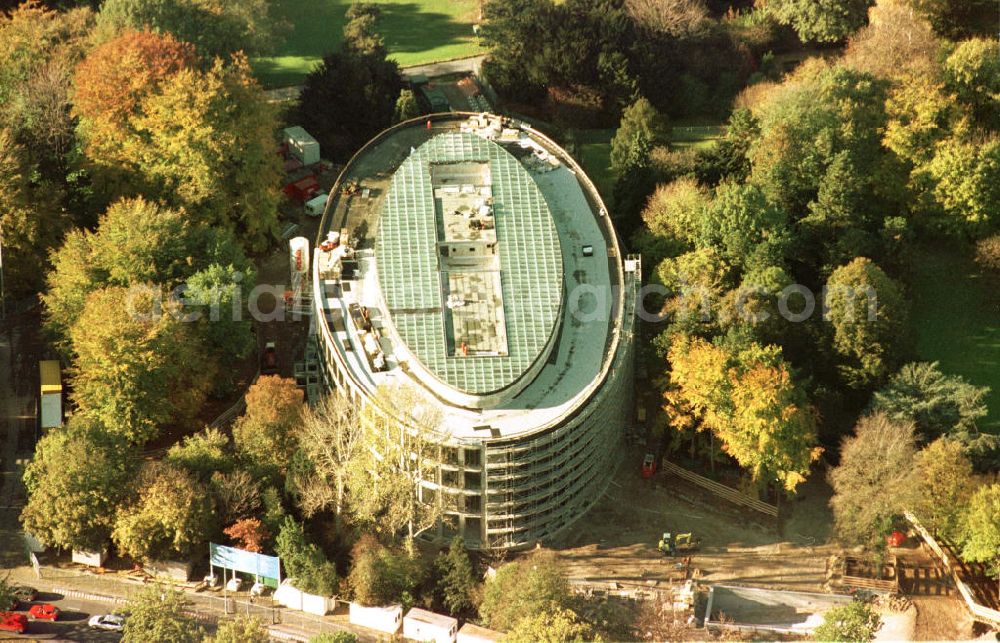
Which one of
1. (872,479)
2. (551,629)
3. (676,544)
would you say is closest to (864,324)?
(872,479)

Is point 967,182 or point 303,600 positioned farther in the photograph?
point 967,182

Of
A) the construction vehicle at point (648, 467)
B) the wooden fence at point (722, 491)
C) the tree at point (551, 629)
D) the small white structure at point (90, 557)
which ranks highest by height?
the construction vehicle at point (648, 467)

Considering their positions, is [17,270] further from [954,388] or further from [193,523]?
[954,388]

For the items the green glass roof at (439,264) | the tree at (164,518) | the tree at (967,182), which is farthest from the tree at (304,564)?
the tree at (967,182)

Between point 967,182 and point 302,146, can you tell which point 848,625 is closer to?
point 967,182

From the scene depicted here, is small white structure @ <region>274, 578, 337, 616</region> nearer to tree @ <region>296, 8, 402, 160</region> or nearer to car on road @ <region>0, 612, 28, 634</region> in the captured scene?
car on road @ <region>0, 612, 28, 634</region>

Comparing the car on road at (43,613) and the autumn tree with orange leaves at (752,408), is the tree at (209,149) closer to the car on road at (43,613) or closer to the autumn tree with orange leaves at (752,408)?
the car on road at (43,613)
